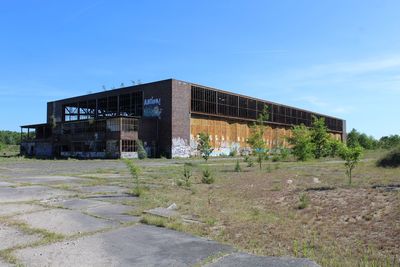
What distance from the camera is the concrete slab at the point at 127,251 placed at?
5.39 meters

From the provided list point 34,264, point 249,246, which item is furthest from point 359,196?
point 34,264

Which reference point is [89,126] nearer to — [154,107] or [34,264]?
[154,107]

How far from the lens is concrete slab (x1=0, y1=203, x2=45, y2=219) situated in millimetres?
9406

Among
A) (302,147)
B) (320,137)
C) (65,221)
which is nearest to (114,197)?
(65,221)

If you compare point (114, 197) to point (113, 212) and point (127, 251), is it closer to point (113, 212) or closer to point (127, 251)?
point (113, 212)

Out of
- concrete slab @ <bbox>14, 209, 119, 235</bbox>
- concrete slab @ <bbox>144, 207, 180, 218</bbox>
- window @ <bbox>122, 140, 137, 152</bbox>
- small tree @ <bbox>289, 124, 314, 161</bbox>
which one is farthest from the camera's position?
window @ <bbox>122, 140, 137, 152</bbox>

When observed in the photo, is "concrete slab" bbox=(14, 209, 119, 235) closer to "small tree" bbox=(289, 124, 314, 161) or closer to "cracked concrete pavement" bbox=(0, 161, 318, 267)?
"cracked concrete pavement" bbox=(0, 161, 318, 267)

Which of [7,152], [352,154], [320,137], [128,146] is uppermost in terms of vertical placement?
[320,137]

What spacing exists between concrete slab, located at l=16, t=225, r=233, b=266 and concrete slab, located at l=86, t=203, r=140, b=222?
4.76ft

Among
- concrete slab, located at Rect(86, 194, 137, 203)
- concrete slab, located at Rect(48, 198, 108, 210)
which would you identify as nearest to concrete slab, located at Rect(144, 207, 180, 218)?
concrete slab, located at Rect(48, 198, 108, 210)

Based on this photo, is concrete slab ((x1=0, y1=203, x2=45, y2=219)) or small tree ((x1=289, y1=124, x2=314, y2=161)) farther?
small tree ((x1=289, y1=124, x2=314, y2=161))

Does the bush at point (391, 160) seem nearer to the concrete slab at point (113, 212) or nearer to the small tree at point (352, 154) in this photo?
the small tree at point (352, 154)

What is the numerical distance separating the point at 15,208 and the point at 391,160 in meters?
24.4

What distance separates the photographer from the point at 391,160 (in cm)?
2653
